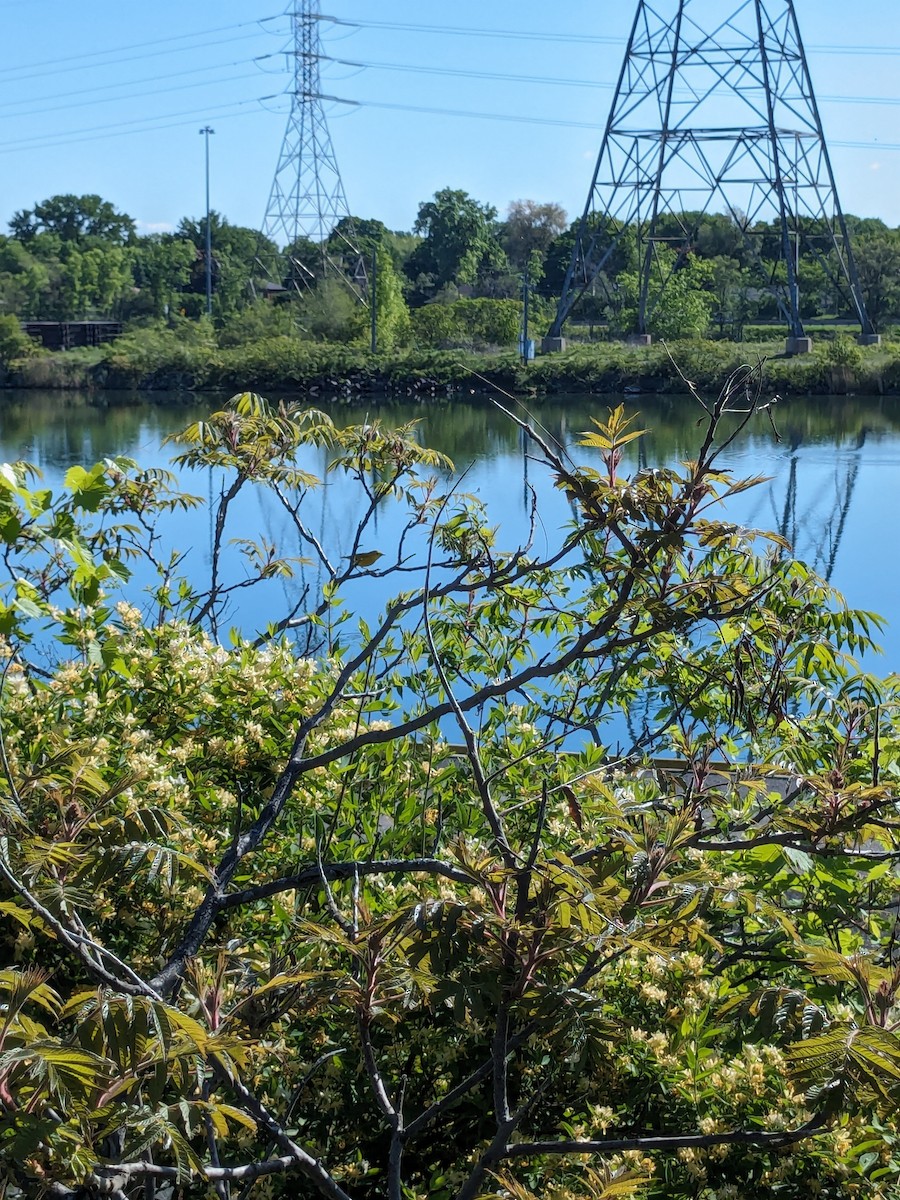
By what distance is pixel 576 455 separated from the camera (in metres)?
12.5

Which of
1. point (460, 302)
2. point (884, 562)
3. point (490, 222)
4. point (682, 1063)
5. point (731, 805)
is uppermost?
point (490, 222)

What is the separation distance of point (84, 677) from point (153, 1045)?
1.13m

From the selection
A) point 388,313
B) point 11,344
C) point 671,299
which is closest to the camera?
point 671,299

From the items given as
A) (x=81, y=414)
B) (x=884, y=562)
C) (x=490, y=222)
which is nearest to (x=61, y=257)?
(x=490, y=222)

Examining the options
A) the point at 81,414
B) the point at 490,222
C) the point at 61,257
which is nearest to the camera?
the point at 81,414

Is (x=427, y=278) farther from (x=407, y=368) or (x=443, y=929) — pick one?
(x=443, y=929)

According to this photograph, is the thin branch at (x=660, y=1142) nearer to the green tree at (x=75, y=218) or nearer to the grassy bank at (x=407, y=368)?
the grassy bank at (x=407, y=368)

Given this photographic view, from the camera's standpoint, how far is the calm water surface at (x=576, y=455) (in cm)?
853

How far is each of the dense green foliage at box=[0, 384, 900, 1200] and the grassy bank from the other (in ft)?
69.8

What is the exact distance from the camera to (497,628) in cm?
256

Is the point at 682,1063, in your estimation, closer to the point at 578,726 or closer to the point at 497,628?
the point at 578,726

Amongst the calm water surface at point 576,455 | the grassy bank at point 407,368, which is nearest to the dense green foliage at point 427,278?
the grassy bank at point 407,368

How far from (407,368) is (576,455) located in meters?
16.7

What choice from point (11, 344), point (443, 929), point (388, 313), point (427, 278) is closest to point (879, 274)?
point (388, 313)
